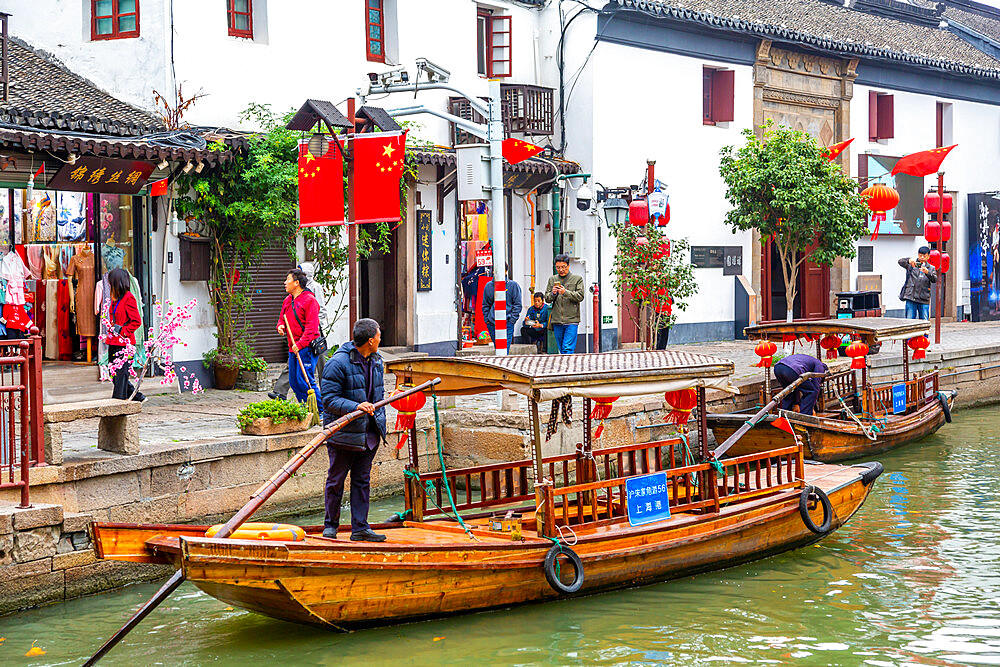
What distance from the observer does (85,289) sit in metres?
14.8

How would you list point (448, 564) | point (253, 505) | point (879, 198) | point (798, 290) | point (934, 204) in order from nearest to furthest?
point (253, 505) → point (448, 564) → point (934, 204) → point (879, 198) → point (798, 290)

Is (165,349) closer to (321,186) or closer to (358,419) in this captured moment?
(321,186)

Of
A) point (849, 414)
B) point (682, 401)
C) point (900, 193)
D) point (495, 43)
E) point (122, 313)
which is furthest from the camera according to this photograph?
point (900, 193)

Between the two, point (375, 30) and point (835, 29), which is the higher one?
point (835, 29)

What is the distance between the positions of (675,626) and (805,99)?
57.6 ft

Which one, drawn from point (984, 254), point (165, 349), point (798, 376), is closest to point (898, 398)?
point (798, 376)

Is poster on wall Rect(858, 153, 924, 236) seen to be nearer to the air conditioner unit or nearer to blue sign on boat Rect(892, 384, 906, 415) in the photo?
blue sign on boat Rect(892, 384, 906, 415)

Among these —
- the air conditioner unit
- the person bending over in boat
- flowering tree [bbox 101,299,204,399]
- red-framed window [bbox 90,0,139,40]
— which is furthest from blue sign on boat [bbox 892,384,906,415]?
red-framed window [bbox 90,0,139,40]

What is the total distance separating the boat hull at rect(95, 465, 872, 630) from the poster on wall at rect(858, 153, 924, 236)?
1640 cm

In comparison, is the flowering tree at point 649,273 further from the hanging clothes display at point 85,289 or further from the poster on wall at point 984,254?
the poster on wall at point 984,254

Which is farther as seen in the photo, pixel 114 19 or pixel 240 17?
pixel 240 17

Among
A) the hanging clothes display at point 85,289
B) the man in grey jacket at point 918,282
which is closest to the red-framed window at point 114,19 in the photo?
the hanging clothes display at point 85,289

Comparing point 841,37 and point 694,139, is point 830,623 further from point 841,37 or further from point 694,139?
point 841,37

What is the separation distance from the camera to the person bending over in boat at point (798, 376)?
14.4m
